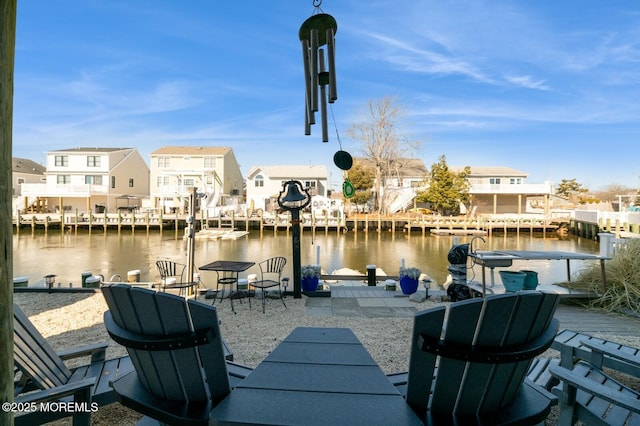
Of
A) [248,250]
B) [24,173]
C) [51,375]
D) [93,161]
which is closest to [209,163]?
[93,161]

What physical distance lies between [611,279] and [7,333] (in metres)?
7.24

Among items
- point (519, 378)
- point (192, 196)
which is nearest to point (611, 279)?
point (519, 378)

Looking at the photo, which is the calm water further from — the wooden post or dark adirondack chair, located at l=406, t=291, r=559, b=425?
the wooden post

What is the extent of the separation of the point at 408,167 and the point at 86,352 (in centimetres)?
3909

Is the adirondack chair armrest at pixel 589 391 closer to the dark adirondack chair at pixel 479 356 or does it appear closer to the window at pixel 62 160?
the dark adirondack chair at pixel 479 356

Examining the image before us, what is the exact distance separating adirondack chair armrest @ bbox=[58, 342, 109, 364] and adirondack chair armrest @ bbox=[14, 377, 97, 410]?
62cm

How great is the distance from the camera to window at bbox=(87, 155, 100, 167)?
32406 millimetres

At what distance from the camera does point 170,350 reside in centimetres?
126

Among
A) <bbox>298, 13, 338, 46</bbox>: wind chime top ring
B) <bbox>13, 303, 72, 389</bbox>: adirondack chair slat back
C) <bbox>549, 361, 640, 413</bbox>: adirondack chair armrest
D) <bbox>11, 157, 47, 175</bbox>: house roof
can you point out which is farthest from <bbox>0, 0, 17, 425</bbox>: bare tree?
<bbox>11, 157, 47, 175</bbox>: house roof

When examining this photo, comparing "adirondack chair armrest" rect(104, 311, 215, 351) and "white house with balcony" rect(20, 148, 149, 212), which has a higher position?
"white house with balcony" rect(20, 148, 149, 212)

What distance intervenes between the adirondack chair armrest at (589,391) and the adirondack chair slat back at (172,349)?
156 centimetres

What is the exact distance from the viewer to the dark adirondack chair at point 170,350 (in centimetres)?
125

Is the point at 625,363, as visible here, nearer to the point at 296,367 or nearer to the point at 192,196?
the point at 296,367

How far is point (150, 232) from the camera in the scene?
27391 mm
